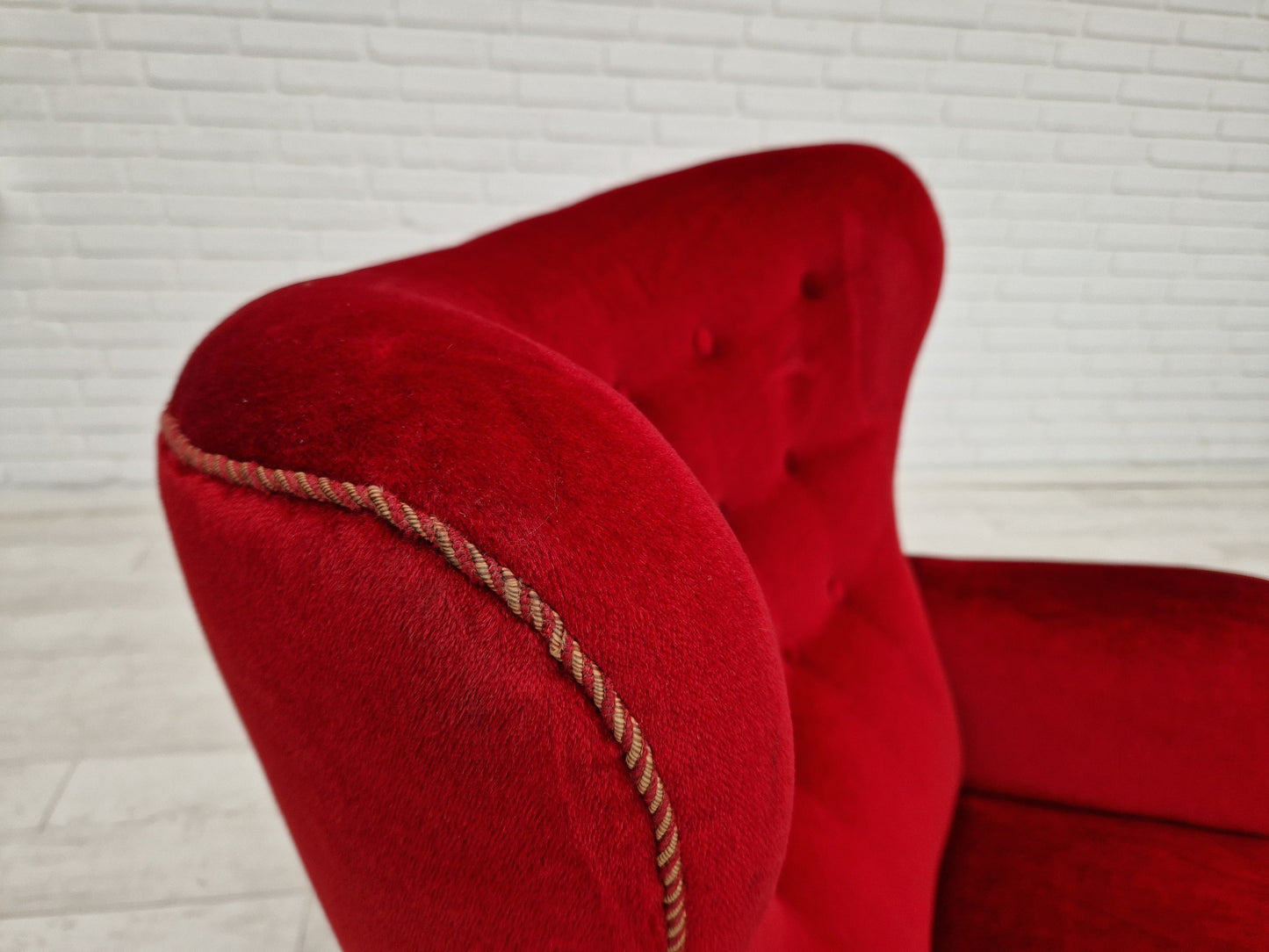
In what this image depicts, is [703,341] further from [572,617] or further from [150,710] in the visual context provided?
[150,710]

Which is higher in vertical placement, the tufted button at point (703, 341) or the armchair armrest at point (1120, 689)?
the tufted button at point (703, 341)

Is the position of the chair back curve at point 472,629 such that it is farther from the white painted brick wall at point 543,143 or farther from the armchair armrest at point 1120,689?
the white painted brick wall at point 543,143

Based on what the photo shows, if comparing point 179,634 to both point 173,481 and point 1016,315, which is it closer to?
point 173,481

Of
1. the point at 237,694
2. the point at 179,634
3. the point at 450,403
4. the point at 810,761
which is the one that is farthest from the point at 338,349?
the point at 179,634

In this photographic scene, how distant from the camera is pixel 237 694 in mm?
362

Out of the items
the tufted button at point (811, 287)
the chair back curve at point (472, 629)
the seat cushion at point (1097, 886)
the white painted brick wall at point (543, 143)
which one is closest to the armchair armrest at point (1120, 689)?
the seat cushion at point (1097, 886)

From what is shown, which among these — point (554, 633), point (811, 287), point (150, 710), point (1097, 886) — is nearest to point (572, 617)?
point (554, 633)

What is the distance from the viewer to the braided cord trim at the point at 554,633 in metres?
0.25

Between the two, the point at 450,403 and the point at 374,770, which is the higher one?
the point at 450,403

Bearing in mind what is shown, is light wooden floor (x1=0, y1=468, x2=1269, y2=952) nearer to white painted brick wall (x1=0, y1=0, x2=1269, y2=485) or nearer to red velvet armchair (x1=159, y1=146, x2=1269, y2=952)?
white painted brick wall (x1=0, y1=0, x2=1269, y2=485)

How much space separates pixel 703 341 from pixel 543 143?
5.33 feet

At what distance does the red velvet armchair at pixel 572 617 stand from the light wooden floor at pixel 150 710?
2.78 ft

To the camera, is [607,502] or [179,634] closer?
[607,502]

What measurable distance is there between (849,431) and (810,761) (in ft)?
0.95
